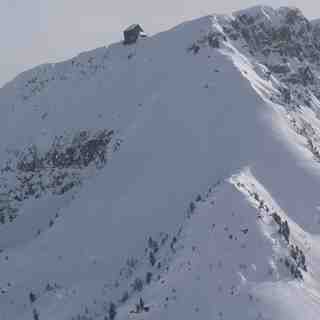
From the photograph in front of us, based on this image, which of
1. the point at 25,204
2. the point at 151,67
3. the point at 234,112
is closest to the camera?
the point at 234,112

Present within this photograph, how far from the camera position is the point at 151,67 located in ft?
245

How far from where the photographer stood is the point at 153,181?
52.8 meters

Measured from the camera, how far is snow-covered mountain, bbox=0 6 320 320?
3438 cm

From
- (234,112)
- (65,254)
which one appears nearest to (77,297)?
(65,254)

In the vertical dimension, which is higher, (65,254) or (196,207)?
(196,207)

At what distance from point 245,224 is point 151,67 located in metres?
39.6

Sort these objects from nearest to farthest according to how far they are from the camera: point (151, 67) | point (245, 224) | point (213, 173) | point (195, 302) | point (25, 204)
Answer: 1. point (195, 302)
2. point (245, 224)
3. point (213, 173)
4. point (25, 204)
5. point (151, 67)

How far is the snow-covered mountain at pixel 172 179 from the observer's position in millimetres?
34375

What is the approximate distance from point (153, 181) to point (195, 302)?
843 inches

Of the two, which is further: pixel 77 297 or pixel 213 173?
pixel 213 173

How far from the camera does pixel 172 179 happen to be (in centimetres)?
5178

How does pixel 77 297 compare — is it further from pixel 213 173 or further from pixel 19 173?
pixel 19 173

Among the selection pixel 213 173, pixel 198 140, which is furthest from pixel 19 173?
pixel 213 173

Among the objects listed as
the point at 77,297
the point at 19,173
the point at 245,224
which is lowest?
the point at 19,173
